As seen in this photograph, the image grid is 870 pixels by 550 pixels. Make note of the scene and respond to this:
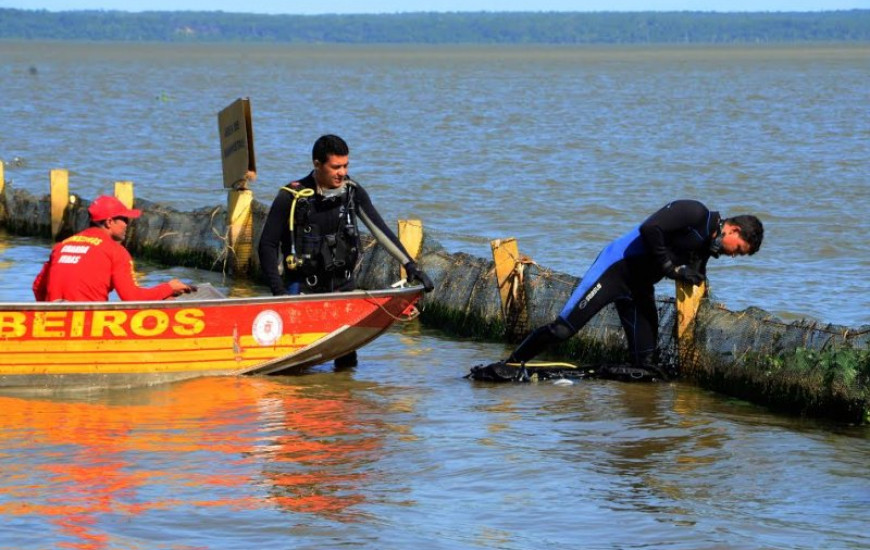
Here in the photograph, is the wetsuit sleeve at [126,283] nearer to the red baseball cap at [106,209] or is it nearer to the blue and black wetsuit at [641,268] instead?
the red baseball cap at [106,209]

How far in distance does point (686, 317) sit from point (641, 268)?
0.86 m

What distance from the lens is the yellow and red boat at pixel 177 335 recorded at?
1084 centimetres

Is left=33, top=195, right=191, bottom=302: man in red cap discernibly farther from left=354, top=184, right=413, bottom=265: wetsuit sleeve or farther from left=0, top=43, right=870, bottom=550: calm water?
left=354, top=184, right=413, bottom=265: wetsuit sleeve

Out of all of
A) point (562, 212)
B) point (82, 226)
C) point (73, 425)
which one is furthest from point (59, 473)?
point (562, 212)

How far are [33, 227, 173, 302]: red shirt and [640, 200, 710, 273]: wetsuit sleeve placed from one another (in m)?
3.40

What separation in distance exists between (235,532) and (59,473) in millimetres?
1605

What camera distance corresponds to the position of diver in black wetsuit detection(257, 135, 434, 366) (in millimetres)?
10789

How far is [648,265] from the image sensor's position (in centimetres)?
1085

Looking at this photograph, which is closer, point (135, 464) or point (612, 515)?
point (612, 515)

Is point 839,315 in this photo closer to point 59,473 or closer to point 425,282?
point 425,282

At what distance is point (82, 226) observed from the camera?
19438 mm

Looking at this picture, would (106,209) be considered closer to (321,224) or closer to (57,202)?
(321,224)

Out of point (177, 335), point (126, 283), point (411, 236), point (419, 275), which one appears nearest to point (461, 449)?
point (419, 275)

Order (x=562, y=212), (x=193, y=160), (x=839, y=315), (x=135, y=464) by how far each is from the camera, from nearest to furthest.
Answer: (x=135, y=464), (x=839, y=315), (x=562, y=212), (x=193, y=160)
